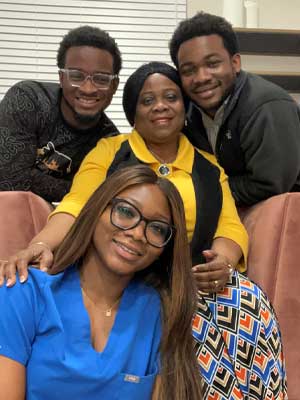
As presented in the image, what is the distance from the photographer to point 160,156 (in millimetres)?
1779

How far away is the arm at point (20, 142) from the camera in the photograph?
5.92 ft

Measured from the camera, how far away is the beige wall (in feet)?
10.5

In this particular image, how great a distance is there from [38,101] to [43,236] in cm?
61

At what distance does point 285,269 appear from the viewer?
1.67 metres

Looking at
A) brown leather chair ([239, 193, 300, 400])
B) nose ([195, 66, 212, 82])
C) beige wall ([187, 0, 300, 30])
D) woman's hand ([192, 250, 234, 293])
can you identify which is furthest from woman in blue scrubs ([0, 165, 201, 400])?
beige wall ([187, 0, 300, 30])

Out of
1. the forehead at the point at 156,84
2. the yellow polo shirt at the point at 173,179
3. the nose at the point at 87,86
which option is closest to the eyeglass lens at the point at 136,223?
the yellow polo shirt at the point at 173,179

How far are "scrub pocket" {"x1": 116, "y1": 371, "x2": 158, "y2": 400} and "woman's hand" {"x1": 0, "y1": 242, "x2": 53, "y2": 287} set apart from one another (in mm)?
273

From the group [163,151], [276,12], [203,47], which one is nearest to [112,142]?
[163,151]

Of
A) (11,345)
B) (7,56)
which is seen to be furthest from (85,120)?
(7,56)

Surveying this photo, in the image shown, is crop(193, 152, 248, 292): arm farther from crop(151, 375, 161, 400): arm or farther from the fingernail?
the fingernail

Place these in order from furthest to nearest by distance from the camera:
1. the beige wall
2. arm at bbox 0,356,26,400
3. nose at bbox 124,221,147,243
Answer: the beige wall, nose at bbox 124,221,147,243, arm at bbox 0,356,26,400

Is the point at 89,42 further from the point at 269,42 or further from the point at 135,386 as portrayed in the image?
the point at 269,42

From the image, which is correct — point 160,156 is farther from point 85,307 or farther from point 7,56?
point 7,56

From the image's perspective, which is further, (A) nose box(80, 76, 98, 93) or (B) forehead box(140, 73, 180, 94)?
(A) nose box(80, 76, 98, 93)
